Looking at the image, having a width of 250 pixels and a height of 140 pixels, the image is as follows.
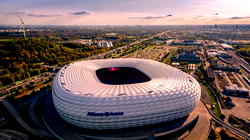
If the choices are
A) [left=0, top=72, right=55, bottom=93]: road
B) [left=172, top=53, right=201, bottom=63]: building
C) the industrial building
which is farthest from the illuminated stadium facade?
[left=172, top=53, right=201, bottom=63]: building

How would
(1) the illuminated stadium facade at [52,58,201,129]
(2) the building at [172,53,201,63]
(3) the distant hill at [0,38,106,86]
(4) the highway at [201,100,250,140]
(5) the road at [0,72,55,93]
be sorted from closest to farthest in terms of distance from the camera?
1. (1) the illuminated stadium facade at [52,58,201,129]
2. (4) the highway at [201,100,250,140]
3. (5) the road at [0,72,55,93]
4. (3) the distant hill at [0,38,106,86]
5. (2) the building at [172,53,201,63]

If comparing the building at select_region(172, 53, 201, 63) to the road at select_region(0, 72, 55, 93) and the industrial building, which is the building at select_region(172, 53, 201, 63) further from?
the road at select_region(0, 72, 55, 93)

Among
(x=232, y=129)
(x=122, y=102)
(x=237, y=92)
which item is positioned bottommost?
(x=232, y=129)

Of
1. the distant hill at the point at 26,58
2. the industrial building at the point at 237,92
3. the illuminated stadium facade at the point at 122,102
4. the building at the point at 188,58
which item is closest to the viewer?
the illuminated stadium facade at the point at 122,102

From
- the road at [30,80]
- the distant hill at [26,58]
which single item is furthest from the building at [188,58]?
the road at [30,80]

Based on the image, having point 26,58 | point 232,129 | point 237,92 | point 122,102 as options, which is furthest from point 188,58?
point 26,58

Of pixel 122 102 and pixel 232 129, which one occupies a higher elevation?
pixel 122 102

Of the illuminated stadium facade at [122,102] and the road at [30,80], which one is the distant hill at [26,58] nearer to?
the road at [30,80]

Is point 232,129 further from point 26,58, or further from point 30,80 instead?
point 26,58
